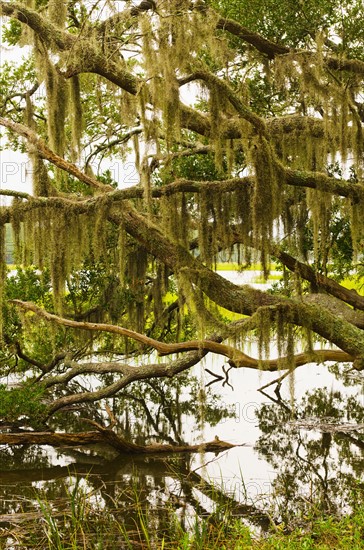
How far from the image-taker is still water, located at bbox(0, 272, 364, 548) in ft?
21.8

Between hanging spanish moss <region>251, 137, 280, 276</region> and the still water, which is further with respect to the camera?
hanging spanish moss <region>251, 137, 280, 276</region>

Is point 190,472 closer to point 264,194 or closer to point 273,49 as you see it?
point 264,194

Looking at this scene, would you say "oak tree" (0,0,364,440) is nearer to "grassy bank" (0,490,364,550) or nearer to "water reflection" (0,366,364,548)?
"water reflection" (0,366,364,548)

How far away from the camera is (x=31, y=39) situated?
7621mm

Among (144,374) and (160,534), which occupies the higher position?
(144,374)

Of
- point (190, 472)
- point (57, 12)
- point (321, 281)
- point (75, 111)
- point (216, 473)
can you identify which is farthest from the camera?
point (321, 281)

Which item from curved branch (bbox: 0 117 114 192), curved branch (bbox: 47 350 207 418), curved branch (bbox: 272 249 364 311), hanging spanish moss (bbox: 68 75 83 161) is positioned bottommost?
curved branch (bbox: 47 350 207 418)

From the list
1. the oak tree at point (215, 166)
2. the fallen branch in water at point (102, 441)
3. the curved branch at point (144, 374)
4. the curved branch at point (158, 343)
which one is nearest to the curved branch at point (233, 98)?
the oak tree at point (215, 166)

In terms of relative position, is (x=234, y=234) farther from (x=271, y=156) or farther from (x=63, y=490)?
(x=63, y=490)

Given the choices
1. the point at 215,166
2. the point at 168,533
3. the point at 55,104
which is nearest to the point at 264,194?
the point at 215,166

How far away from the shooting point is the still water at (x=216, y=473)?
664cm

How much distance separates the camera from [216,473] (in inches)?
323

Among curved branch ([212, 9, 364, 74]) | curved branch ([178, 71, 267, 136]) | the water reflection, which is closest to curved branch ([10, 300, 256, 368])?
the water reflection

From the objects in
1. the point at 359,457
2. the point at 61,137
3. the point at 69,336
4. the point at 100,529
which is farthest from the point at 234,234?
the point at 69,336
